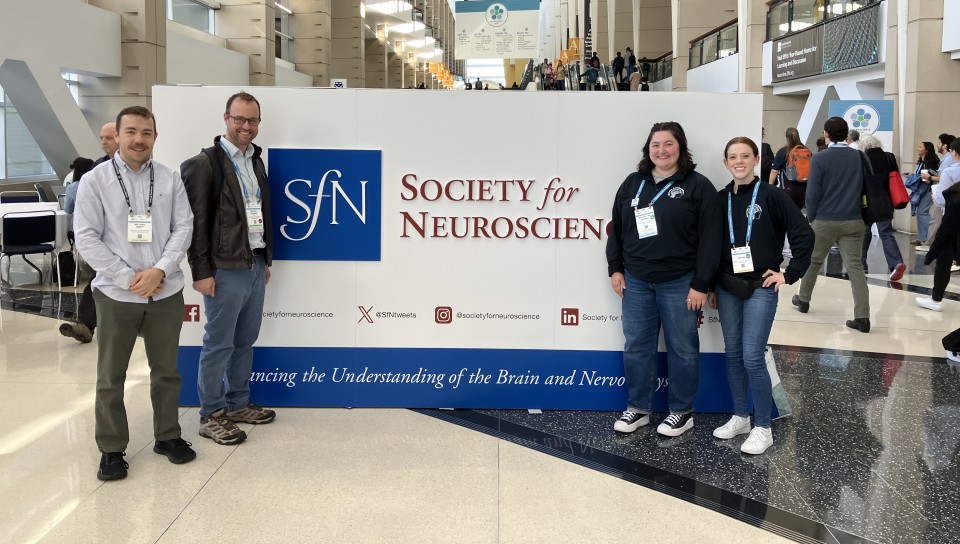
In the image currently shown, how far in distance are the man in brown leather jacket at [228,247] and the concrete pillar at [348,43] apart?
2776 centimetres

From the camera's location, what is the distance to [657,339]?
3951mm

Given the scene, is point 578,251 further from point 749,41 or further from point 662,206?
point 749,41

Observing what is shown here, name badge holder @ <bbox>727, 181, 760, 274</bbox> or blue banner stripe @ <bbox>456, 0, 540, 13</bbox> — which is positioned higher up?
blue banner stripe @ <bbox>456, 0, 540, 13</bbox>

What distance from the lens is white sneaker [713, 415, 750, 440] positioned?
3758mm

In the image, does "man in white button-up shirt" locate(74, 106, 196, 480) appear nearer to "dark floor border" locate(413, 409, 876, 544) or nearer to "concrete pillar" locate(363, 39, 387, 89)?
"dark floor border" locate(413, 409, 876, 544)

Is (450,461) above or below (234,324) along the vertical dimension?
below

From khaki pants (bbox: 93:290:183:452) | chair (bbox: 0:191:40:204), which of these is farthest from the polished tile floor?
chair (bbox: 0:191:40:204)

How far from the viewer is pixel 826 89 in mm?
16062

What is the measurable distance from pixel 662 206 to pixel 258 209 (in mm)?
1941

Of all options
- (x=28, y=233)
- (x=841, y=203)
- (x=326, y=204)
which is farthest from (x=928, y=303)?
(x=28, y=233)

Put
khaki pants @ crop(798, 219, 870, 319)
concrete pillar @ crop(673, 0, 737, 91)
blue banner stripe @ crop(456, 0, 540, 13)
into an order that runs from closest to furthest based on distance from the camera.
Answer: khaki pants @ crop(798, 219, 870, 319) → blue banner stripe @ crop(456, 0, 540, 13) → concrete pillar @ crop(673, 0, 737, 91)

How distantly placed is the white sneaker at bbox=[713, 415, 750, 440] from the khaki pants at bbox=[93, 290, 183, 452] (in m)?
2.59

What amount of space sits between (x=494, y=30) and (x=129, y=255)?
322 inches

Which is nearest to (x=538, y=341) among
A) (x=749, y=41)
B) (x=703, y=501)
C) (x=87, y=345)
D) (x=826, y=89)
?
(x=703, y=501)
